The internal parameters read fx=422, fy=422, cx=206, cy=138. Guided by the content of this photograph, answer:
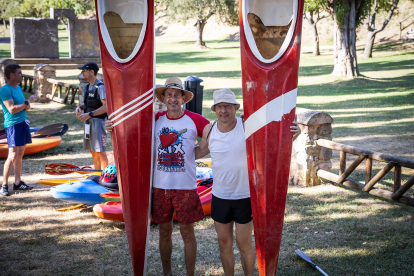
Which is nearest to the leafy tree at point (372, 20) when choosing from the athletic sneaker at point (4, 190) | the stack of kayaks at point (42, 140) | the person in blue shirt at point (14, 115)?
the stack of kayaks at point (42, 140)

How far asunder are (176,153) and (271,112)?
0.90 m

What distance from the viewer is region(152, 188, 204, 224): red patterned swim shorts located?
3.70 m

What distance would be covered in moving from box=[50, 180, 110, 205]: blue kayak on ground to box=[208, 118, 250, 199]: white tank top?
2.59 metres

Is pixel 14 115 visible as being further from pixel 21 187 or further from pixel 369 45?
pixel 369 45

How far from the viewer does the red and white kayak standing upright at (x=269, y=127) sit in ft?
11.7

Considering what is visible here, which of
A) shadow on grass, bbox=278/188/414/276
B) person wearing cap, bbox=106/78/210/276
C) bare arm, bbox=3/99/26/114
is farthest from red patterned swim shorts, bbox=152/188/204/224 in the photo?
bare arm, bbox=3/99/26/114

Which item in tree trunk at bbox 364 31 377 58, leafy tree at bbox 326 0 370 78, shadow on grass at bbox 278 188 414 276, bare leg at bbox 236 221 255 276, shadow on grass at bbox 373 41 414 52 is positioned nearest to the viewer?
bare leg at bbox 236 221 255 276

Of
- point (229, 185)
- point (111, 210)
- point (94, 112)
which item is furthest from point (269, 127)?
point (94, 112)

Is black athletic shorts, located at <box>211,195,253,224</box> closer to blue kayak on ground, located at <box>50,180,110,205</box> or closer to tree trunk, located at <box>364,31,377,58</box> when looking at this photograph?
blue kayak on ground, located at <box>50,180,110,205</box>

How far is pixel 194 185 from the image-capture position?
379 cm

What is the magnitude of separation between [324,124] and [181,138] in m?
3.59

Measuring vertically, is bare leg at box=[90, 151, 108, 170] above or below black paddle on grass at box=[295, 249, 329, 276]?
above

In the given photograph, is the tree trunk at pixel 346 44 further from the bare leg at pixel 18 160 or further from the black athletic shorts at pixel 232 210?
the black athletic shorts at pixel 232 210

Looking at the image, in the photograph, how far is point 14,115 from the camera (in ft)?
20.7
